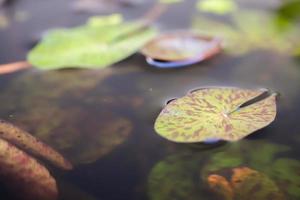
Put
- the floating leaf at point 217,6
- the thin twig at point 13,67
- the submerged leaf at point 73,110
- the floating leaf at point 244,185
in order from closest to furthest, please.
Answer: the floating leaf at point 244,185 < the submerged leaf at point 73,110 < the thin twig at point 13,67 < the floating leaf at point 217,6

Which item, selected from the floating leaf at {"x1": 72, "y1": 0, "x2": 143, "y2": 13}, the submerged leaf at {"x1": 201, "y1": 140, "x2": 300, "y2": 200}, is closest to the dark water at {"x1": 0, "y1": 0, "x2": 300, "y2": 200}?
the submerged leaf at {"x1": 201, "y1": 140, "x2": 300, "y2": 200}

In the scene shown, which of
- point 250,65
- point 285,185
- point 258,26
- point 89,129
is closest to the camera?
point 285,185

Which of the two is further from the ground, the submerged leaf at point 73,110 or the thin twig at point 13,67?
the thin twig at point 13,67

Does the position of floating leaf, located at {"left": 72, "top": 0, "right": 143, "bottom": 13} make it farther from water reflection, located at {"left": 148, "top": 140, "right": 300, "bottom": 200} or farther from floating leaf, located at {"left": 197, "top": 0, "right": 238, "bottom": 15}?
water reflection, located at {"left": 148, "top": 140, "right": 300, "bottom": 200}

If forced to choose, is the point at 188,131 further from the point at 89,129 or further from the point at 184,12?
the point at 184,12

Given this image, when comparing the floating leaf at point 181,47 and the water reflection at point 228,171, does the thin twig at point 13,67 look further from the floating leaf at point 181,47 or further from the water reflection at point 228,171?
the water reflection at point 228,171

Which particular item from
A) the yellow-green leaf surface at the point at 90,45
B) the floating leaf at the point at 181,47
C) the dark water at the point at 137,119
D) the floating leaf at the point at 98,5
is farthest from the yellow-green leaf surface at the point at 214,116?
the floating leaf at the point at 98,5

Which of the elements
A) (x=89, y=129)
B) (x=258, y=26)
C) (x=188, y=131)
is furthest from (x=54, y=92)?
(x=258, y=26)
